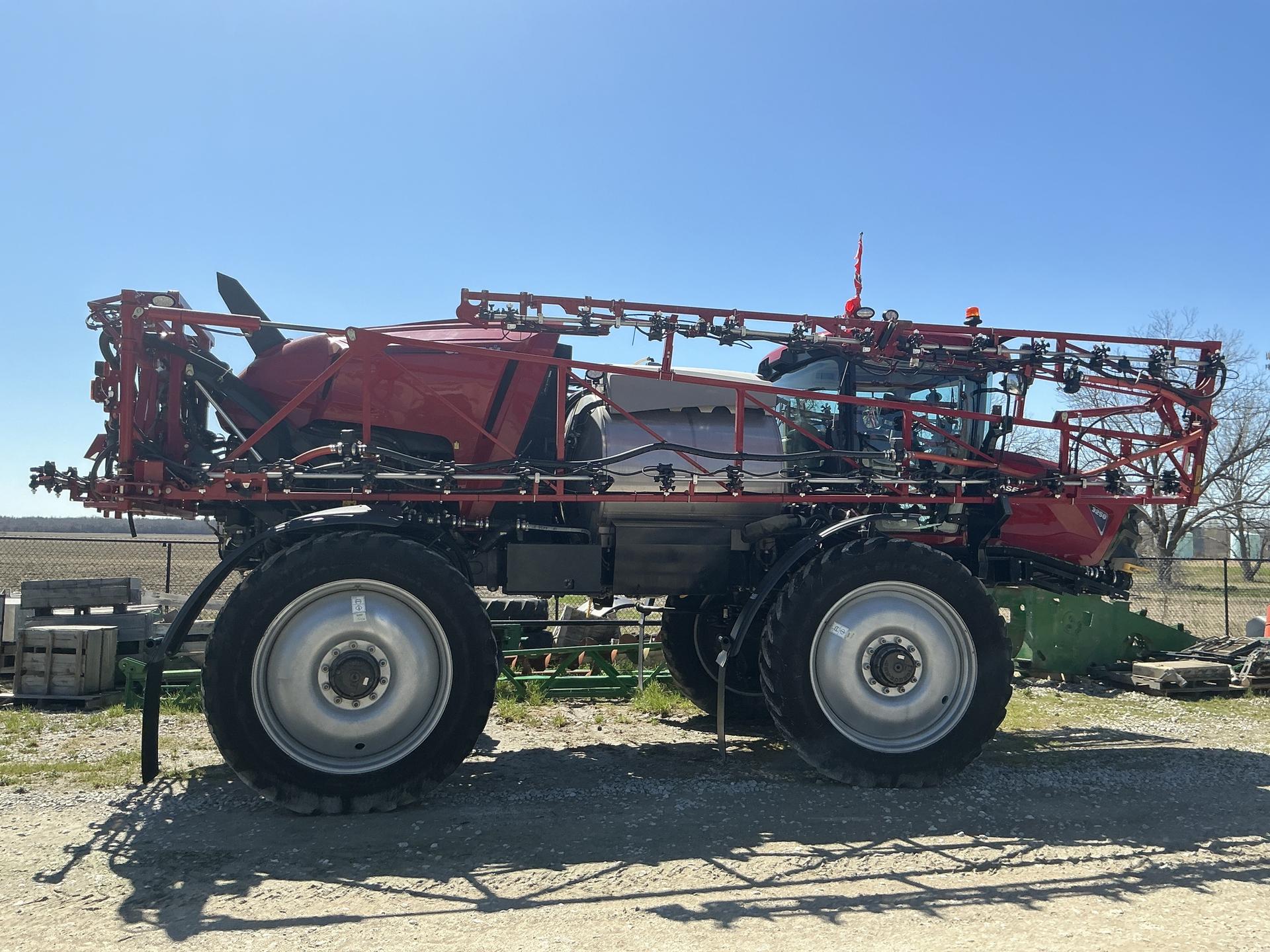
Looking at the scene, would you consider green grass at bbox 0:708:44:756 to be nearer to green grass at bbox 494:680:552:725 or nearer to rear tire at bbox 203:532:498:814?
rear tire at bbox 203:532:498:814

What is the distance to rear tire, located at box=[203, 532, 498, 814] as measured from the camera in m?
5.23

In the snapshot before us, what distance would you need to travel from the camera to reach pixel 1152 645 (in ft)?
34.8

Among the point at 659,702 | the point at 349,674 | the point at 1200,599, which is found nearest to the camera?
the point at 349,674

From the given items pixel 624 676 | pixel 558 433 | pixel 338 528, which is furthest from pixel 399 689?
pixel 624 676

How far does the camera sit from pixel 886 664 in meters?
6.04

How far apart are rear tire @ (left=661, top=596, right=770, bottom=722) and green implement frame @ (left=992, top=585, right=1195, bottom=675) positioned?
4042mm

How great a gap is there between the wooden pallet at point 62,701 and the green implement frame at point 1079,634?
932 centimetres

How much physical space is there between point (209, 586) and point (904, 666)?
177 inches

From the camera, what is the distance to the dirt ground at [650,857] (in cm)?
387

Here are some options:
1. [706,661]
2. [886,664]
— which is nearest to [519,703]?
[706,661]

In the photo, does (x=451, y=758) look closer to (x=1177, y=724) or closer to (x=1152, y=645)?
(x=1177, y=724)

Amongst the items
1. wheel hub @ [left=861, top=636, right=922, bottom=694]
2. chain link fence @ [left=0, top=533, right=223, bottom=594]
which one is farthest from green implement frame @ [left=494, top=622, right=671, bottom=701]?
chain link fence @ [left=0, top=533, right=223, bottom=594]

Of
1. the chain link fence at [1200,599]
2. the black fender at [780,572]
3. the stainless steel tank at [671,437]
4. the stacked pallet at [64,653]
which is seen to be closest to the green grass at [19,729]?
the stacked pallet at [64,653]

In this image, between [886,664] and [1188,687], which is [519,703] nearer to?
[886,664]
